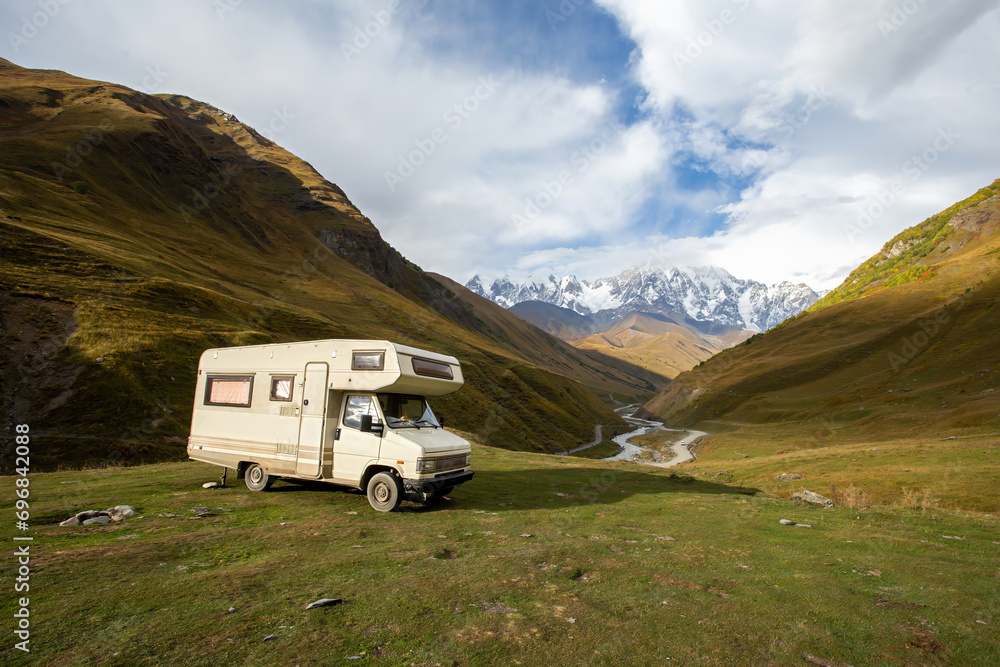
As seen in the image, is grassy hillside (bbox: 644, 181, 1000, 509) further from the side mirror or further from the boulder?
the side mirror

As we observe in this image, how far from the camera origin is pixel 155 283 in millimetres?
39062

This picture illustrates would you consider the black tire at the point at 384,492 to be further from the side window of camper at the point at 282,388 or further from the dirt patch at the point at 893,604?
the dirt patch at the point at 893,604

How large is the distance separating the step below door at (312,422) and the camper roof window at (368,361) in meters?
1.09

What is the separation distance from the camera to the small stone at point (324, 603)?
21.6 ft

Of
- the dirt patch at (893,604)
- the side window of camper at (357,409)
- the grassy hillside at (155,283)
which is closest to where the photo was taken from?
the dirt patch at (893,604)

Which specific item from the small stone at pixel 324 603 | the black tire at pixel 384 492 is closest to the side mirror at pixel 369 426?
the black tire at pixel 384 492

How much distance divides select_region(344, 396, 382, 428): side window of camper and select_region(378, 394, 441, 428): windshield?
1.00ft

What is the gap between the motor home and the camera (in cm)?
1326

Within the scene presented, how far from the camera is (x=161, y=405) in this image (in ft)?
86.0

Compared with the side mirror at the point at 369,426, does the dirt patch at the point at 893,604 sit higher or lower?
lower

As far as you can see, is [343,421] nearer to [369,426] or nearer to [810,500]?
[369,426]

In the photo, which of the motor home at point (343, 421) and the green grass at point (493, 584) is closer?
the green grass at point (493, 584)

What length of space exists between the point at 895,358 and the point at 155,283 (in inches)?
3958

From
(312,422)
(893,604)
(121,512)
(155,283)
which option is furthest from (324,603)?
(155,283)
